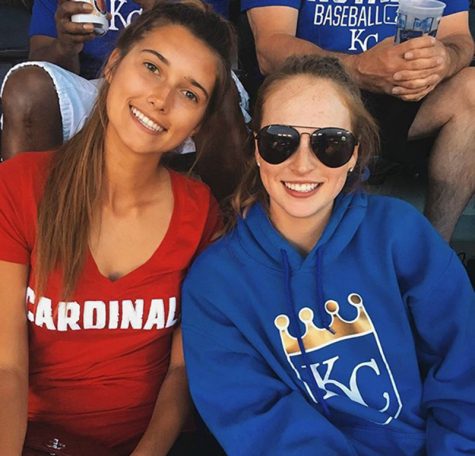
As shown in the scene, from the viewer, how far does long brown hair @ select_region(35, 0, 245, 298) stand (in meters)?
1.56

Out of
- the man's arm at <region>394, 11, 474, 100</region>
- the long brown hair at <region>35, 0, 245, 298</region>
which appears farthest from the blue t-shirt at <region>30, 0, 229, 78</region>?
the man's arm at <region>394, 11, 474, 100</region>

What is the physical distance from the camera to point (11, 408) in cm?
150

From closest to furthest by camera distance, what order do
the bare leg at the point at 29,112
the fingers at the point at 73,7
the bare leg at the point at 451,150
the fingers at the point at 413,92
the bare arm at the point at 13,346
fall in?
the bare arm at the point at 13,346, the bare leg at the point at 29,112, the fingers at the point at 73,7, the fingers at the point at 413,92, the bare leg at the point at 451,150

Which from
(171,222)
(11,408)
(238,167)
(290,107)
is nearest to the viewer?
(11,408)

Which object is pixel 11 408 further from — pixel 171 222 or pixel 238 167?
pixel 238 167

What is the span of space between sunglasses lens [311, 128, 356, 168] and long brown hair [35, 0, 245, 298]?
34cm

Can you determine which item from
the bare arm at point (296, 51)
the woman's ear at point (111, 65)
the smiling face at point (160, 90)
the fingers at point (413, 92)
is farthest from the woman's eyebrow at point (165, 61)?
the fingers at point (413, 92)

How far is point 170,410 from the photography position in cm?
165

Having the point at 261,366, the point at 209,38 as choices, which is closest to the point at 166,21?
the point at 209,38

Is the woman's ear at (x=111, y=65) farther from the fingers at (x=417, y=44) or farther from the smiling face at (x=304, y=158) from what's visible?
the fingers at (x=417, y=44)

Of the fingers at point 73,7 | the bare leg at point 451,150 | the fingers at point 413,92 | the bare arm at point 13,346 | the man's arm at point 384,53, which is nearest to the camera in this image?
the bare arm at point 13,346

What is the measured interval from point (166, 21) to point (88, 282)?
0.67 m

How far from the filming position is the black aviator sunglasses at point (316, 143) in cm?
155

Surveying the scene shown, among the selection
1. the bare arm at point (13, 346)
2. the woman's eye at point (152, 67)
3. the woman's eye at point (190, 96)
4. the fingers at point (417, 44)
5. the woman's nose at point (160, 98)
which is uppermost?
the woman's eye at point (152, 67)
